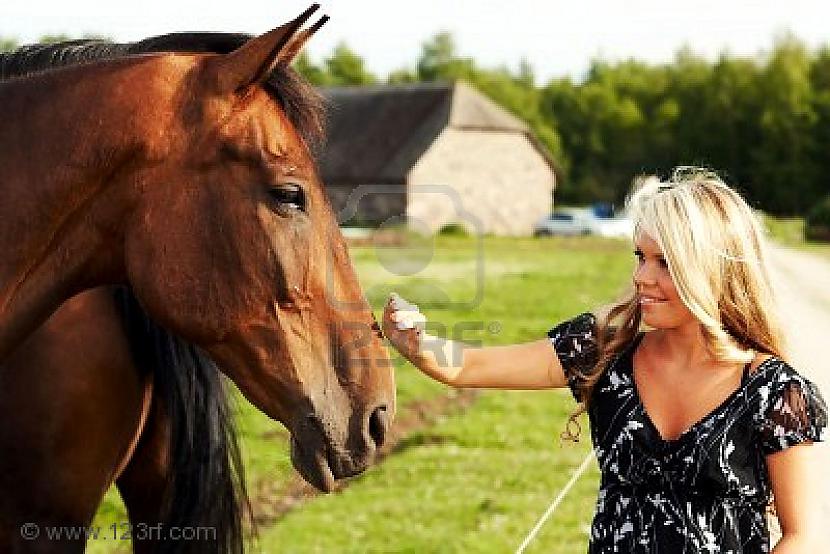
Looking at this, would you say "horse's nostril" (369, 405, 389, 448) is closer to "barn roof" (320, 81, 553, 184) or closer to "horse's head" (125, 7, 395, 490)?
"horse's head" (125, 7, 395, 490)

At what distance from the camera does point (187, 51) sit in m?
2.84

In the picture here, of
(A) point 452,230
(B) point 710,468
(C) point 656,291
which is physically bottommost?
(A) point 452,230

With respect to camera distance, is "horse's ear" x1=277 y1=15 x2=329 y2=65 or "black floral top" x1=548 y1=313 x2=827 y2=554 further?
"horse's ear" x1=277 y1=15 x2=329 y2=65

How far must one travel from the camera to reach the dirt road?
3.07 meters

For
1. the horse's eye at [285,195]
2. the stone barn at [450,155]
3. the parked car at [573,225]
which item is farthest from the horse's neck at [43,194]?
the parked car at [573,225]

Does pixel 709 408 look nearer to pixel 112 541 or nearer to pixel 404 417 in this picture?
pixel 112 541

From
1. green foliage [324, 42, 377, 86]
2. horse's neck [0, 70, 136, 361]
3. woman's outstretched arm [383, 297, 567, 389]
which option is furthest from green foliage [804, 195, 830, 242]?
horse's neck [0, 70, 136, 361]

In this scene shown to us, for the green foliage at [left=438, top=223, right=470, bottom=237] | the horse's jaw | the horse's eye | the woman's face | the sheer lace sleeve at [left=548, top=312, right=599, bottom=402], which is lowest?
the green foliage at [left=438, top=223, right=470, bottom=237]

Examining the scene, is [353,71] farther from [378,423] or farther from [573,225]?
[378,423]

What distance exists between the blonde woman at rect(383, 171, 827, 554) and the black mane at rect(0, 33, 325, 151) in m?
0.83

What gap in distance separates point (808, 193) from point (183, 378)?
58.5 m

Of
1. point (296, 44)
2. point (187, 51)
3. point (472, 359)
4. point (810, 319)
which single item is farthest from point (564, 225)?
point (296, 44)

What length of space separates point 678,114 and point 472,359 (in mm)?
71318

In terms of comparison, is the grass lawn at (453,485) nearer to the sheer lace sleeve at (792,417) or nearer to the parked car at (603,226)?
the sheer lace sleeve at (792,417)
